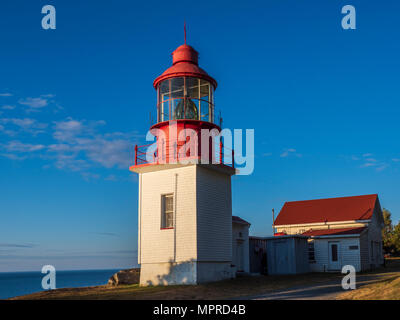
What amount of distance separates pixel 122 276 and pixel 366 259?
16.1 meters

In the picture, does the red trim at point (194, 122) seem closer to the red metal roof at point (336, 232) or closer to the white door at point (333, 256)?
the red metal roof at point (336, 232)

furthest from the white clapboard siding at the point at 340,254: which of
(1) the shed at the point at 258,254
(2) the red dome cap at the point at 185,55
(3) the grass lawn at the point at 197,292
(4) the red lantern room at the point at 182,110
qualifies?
(2) the red dome cap at the point at 185,55

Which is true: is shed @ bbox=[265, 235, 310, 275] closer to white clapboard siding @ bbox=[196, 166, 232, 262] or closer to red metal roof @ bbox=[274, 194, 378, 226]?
white clapboard siding @ bbox=[196, 166, 232, 262]

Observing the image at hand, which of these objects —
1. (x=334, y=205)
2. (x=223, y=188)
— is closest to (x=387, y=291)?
(x=223, y=188)

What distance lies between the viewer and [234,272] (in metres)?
22.2

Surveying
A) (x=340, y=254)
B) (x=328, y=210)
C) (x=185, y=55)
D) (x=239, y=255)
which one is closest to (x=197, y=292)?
(x=239, y=255)

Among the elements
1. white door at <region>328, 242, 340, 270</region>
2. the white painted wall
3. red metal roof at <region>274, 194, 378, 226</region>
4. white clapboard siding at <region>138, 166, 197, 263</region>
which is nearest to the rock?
the white painted wall

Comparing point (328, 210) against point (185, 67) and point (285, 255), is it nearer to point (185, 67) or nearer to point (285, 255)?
point (285, 255)

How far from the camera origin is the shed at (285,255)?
2533cm

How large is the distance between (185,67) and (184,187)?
537 cm

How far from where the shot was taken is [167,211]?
20.8 meters

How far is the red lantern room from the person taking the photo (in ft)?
64.8
